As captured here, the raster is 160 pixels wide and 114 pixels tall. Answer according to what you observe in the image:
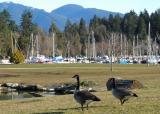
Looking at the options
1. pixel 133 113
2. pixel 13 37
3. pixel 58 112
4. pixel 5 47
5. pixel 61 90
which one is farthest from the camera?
pixel 13 37

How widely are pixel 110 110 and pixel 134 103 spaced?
105 inches

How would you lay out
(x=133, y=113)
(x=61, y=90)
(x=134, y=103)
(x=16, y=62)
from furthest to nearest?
(x=16, y=62)
(x=61, y=90)
(x=134, y=103)
(x=133, y=113)

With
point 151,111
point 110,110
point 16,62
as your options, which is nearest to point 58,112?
point 110,110

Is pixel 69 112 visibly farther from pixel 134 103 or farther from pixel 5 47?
pixel 5 47

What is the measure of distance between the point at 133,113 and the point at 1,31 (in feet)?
574

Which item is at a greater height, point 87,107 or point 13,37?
point 13,37

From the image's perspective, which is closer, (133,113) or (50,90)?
(133,113)

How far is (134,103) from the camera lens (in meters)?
23.7

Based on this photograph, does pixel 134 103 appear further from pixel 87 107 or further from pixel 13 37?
pixel 13 37

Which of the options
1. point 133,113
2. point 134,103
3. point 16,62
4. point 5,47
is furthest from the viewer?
point 5,47

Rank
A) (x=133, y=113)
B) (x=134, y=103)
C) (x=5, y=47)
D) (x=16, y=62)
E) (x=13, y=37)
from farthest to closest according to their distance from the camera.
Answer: (x=13, y=37) < (x=5, y=47) < (x=16, y=62) < (x=134, y=103) < (x=133, y=113)

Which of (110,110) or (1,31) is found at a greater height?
(1,31)

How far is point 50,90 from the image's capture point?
4703 cm

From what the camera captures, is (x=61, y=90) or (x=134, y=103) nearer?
(x=134, y=103)
